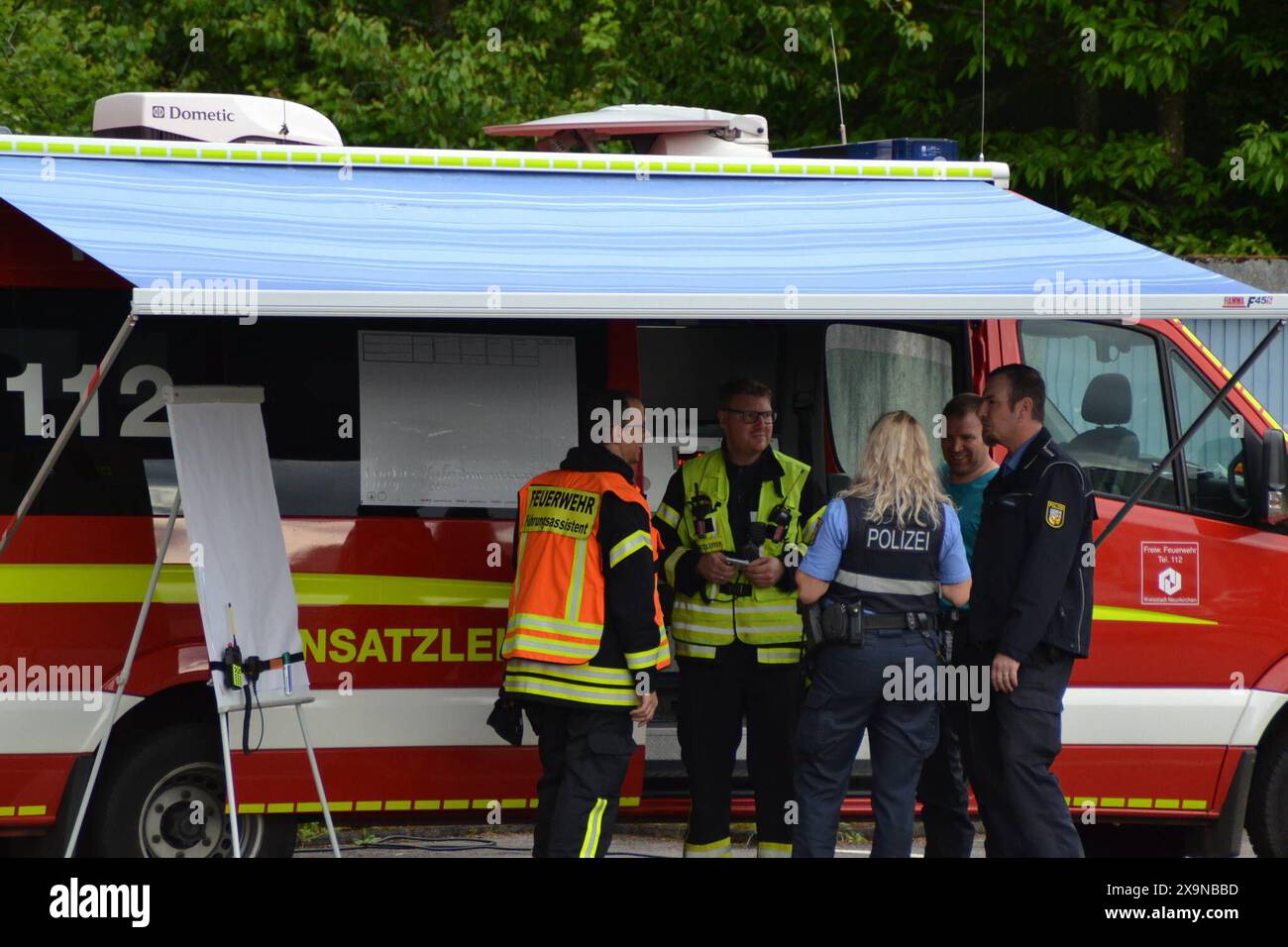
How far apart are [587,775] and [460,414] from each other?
1452 mm

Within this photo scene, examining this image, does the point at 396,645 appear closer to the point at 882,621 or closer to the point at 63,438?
the point at 63,438

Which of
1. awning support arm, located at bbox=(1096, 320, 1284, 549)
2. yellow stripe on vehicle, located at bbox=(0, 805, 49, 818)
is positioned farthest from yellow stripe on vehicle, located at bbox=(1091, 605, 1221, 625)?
yellow stripe on vehicle, located at bbox=(0, 805, 49, 818)

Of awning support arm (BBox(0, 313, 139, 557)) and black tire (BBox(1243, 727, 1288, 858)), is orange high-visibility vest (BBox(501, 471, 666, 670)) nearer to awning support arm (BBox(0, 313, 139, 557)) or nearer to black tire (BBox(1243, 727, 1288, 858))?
awning support arm (BBox(0, 313, 139, 557))

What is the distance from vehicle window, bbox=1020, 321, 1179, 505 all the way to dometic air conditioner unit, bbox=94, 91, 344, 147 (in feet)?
9.72

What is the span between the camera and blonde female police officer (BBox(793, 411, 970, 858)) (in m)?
5.58

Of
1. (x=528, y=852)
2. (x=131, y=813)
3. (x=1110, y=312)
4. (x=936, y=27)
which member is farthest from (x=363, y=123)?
(x=1110, y=312)

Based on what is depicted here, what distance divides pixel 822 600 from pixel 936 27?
954cm

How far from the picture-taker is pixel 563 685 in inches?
221

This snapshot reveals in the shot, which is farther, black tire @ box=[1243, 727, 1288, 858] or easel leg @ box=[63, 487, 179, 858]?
black tire @ box=[1243, 727, 1288, 858]

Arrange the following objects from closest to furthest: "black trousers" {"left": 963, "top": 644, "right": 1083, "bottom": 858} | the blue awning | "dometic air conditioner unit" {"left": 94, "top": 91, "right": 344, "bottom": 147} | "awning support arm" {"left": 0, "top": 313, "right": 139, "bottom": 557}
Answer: "awning support arm" {"left": 0, "top": 313, "right": 139, "bottom": 557} < the blue awning < "black trousers" {"left": 963, "top": 644, "right": 1083, "bottom": 858} < "dometic air conditioner unit" {"left": 94, "top": 91, "right": 344, "bottom": 147}

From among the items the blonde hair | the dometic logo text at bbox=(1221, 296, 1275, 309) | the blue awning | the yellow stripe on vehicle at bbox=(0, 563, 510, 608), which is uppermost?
the blue awning

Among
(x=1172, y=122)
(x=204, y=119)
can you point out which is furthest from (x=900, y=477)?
(x=1172, y=122)

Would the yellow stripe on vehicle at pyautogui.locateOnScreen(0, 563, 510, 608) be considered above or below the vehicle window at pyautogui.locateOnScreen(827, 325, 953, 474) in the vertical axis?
below
